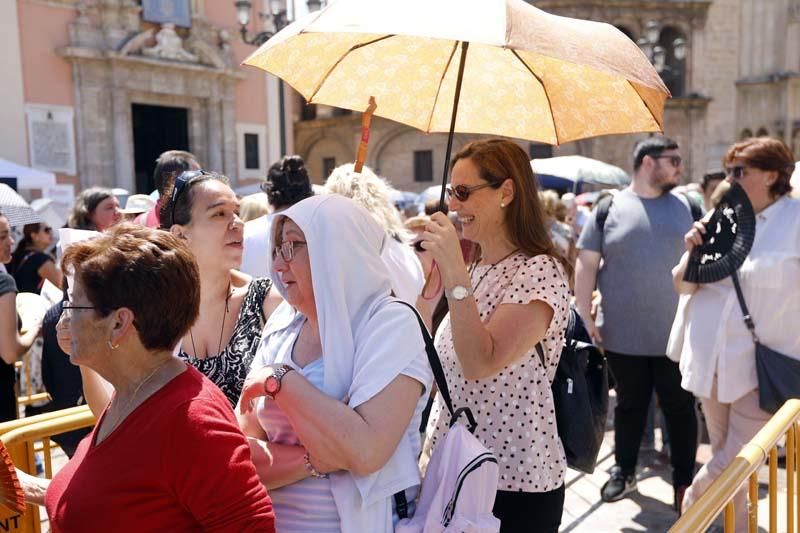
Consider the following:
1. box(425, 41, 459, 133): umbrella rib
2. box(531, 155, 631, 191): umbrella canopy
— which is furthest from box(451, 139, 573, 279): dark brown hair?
box(531, 155, 631, 191): umbrella canopy

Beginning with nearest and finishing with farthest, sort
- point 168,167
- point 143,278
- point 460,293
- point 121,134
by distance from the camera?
point 143,278, point 460,293, point 168,167, point 121,134

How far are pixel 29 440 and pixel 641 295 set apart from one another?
11.8ft

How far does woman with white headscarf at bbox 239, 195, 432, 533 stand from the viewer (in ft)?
5.57

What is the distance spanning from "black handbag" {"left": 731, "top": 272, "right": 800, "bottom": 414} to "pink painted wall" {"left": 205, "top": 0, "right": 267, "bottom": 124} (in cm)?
1884

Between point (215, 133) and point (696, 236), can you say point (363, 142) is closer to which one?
point (696, 236)

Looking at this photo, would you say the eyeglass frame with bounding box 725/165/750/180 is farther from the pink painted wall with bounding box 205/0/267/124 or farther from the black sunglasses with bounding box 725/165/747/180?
the pink painted wall with bounding box 205/0/267/124

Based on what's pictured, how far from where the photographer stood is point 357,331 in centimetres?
183

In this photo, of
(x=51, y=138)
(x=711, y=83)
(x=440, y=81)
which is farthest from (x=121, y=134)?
(x=711, y=83)

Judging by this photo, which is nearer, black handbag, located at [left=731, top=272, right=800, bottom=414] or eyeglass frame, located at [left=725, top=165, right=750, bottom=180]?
black handbag, located at [left=731, top=272, right=800, bottom=414]

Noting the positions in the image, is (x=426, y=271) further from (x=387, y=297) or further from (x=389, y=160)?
(x=389, y=160)

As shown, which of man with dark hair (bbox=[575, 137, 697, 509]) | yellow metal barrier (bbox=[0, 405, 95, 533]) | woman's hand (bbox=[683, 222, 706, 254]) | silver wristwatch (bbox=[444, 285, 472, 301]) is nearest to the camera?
silver wristwatch (bbox=[444, 285, 472, 301])

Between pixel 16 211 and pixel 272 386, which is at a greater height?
pixel 16 211

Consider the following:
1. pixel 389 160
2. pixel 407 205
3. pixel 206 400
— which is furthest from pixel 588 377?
pixel 389 160

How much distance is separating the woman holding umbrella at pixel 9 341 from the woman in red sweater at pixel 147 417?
235cm
